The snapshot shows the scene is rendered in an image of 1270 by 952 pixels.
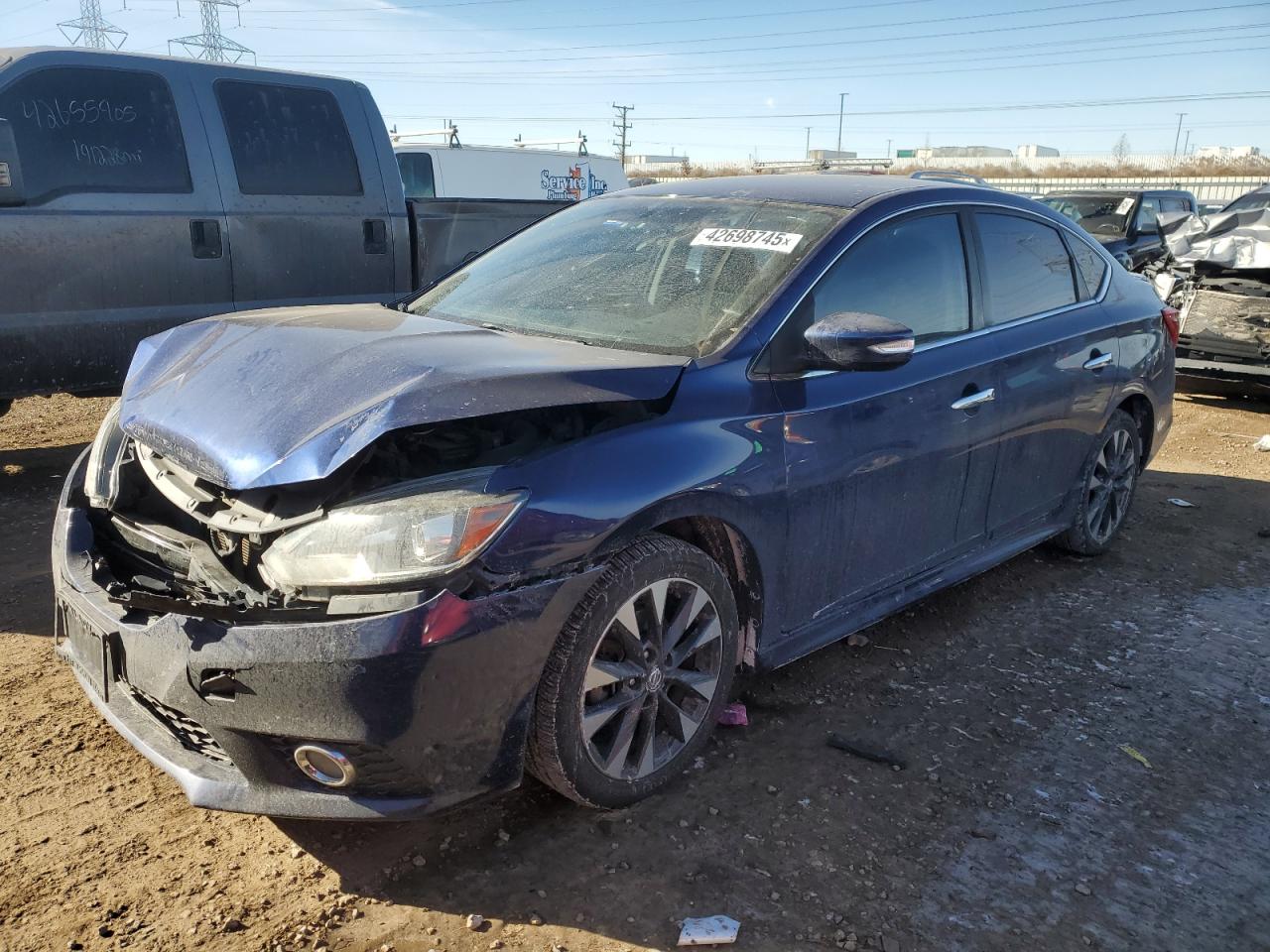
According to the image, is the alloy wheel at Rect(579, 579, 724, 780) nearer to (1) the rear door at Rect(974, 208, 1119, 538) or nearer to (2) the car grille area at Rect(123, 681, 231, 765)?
(2) the car grille area at Rect(123, 681, 231, 765)

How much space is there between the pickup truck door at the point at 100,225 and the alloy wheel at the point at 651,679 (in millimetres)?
3822

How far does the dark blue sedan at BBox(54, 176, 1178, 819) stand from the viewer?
2.26 m

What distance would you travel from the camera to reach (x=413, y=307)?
12.5 ft

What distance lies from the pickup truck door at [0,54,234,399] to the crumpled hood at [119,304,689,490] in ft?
7.63

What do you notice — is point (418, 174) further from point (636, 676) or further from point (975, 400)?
point (636, 676)

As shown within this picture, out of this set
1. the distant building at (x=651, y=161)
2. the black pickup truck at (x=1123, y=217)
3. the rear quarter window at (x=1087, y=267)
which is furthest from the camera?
the distant building at (x=651, y=161)

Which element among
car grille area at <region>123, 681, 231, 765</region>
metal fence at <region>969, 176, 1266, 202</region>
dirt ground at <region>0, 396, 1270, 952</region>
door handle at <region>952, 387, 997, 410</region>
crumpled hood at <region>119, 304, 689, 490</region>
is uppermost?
crumpled hood at <region>119, 304, 689, 490</region>

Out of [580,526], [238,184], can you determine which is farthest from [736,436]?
[238,184]

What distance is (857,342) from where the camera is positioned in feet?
9.64

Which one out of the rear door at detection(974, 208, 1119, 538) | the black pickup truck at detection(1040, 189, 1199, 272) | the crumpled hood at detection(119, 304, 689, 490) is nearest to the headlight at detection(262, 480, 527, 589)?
the crumpled hood at detection(119, 304, 689, 490)

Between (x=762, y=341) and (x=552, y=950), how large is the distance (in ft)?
5.67

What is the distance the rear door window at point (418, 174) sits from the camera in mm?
15539

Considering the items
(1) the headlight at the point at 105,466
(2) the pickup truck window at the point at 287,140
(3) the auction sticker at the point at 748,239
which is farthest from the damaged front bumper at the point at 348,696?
(2) the pickup truck window at the point at 287,140

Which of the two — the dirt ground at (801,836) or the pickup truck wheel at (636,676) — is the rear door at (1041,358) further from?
the pickup truck wheel at (636,676)
